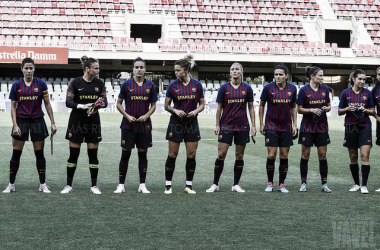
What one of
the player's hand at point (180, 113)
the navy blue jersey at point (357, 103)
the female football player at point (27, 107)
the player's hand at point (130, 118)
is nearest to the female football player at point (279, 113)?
the navy blue jersey at point (357, 103)

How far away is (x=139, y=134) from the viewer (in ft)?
22.5

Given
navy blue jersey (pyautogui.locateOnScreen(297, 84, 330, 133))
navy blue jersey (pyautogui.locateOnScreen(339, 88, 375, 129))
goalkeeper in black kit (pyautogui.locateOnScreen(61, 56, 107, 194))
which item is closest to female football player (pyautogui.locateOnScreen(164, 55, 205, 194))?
goalkeeper in black kit (pyautogui.locateOnScreen(61, 56, 107, 194))

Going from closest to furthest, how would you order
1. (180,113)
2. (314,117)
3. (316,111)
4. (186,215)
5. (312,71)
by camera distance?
(186,215)
(180,113)
(316,111)
(314,117)
(312,71)

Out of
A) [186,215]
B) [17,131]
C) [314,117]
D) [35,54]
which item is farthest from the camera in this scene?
[35,54]

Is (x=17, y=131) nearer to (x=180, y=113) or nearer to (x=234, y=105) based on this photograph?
(x=180, y=113)

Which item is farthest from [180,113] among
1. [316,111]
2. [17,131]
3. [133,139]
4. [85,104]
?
[17,131]

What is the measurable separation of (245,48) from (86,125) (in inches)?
1108

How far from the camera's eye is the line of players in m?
6.69

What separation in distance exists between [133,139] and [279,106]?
6.59 feet

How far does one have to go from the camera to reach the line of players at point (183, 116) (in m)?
6.69

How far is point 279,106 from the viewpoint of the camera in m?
6.97

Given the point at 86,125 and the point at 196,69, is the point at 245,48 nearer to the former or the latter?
the point at 196,69

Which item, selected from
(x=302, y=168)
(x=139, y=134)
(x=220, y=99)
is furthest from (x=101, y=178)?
(x=302, y=168)

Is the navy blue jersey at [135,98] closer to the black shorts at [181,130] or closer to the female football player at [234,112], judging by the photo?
the black shorts at [181,130]
